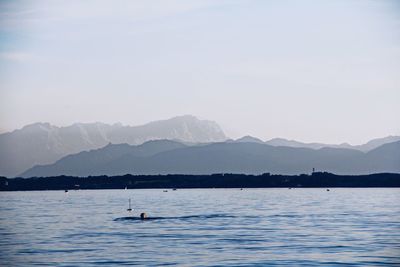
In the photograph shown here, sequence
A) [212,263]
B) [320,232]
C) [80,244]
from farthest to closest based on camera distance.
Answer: [320,232] → [80,244] → [212,263]

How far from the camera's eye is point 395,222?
9831 centimetres

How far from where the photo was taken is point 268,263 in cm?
5625

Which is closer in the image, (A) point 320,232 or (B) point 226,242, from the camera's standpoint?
(B) point 226,242

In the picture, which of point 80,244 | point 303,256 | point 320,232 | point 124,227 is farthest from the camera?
point 124,227

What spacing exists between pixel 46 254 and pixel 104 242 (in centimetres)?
1023

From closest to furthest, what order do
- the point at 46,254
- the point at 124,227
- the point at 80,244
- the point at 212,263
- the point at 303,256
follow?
the point at 212,263, the point at 303,256, the point at 46,254, the point at 80,244, the point at 124,227

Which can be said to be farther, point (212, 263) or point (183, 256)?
point (183, 256)

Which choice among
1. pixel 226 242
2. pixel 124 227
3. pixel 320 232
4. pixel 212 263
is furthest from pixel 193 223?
pixel 212 263

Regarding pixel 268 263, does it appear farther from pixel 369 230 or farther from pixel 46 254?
pixel 369 230

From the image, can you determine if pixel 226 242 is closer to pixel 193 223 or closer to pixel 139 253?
pixel 139 253

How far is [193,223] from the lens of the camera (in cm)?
10100

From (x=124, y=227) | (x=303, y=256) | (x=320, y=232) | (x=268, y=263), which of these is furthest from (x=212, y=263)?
(x=124, y=227)

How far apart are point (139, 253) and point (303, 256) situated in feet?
45.5

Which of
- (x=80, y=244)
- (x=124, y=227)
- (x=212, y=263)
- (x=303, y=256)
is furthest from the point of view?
(x=124, y=227)
